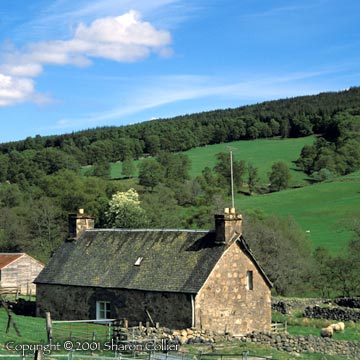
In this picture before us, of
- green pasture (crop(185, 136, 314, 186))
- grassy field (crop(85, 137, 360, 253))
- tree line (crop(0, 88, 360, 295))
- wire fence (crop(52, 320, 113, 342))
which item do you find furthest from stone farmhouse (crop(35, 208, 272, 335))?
green pasture (crop(185, 136, 314, 186))

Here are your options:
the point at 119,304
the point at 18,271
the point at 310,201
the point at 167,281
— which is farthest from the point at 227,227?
the point at 310,201

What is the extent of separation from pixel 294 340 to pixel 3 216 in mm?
69008

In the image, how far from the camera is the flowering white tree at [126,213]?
8512 cm

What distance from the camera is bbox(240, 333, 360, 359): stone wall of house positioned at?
1203 inches

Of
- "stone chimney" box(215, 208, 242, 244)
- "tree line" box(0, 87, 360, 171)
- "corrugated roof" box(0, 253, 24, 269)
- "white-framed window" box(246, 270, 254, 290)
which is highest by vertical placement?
"tree line" box(0, 87, 360, 171)

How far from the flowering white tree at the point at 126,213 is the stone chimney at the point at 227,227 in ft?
160

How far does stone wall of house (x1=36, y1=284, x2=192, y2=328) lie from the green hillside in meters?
46.6

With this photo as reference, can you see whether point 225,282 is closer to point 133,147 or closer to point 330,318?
point 330,318

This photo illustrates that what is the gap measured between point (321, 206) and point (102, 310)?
7133cm

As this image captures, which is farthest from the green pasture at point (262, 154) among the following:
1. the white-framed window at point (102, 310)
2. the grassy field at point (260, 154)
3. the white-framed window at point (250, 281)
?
the white-framed window at point (102, 310)

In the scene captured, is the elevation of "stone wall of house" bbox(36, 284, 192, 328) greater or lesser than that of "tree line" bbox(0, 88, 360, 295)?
lesser

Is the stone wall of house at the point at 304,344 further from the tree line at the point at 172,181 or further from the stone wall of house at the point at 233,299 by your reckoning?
the tree line at the point at 172,181

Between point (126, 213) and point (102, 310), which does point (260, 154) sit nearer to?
point (126, 213)

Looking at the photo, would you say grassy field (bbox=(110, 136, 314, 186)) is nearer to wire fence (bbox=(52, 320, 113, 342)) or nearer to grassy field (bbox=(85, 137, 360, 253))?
grassy field (bbox=(85, 137, 360, 253))
